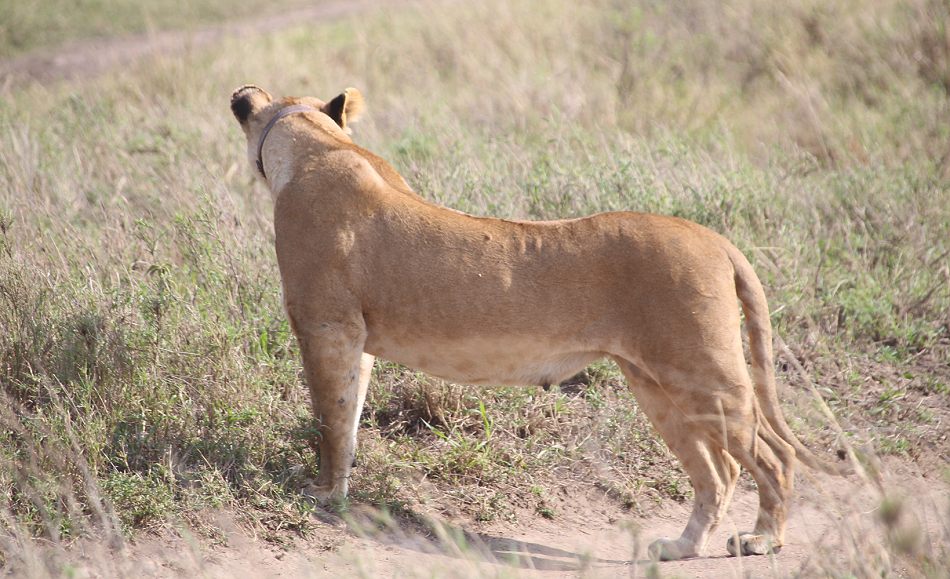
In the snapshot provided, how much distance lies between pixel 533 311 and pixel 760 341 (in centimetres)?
91

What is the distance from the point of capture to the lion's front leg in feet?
14.2

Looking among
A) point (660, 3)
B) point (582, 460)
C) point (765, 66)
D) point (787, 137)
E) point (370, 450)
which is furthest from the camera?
point (660, 3)

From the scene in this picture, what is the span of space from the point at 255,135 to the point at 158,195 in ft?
6.72

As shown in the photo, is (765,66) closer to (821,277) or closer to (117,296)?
(821,277)

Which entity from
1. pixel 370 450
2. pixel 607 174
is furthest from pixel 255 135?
pixel 607 174

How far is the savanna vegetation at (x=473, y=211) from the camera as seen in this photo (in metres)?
4.59

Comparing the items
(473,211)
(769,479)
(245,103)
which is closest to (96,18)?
(473,211)

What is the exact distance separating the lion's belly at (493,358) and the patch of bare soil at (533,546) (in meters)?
0.65

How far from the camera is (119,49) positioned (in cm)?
1327

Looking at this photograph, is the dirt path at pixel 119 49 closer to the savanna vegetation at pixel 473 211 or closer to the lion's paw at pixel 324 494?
the savanna vegetation at pixel 473 211

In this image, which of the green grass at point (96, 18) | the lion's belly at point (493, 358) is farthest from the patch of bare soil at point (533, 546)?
the green grass at point (96, 18)

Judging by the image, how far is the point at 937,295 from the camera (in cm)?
619

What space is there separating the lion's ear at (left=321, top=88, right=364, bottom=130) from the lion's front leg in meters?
1.06

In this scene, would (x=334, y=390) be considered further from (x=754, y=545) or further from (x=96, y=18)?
(x=96, y=18)
